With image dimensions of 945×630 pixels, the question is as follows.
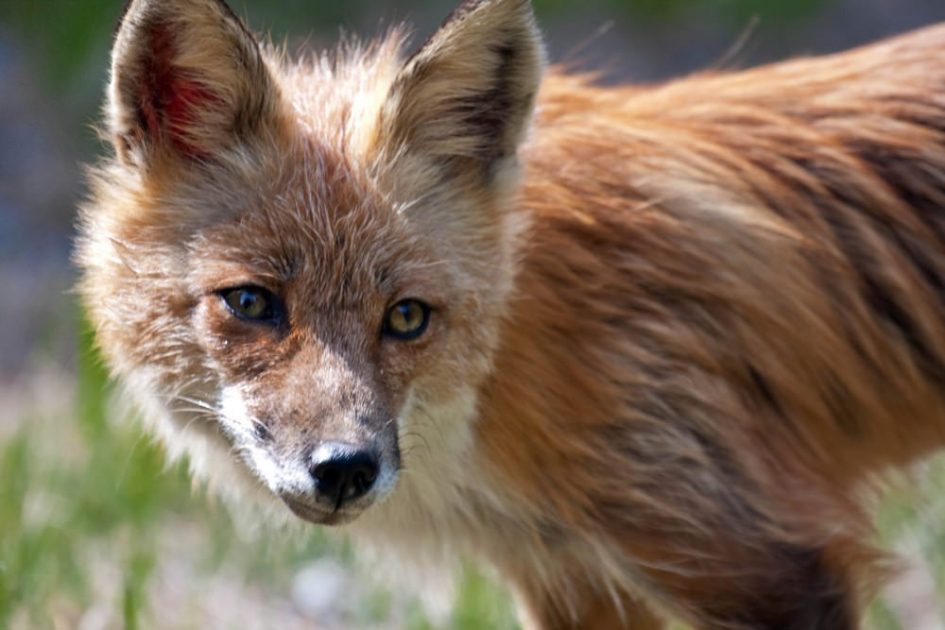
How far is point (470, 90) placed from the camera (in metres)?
5.30

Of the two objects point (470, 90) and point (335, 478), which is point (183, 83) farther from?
point (335, 478)

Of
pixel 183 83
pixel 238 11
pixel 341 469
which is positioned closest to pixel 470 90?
pixel 183 83

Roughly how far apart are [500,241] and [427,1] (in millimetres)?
9691

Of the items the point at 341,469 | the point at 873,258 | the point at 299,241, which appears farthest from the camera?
the point at 873,258

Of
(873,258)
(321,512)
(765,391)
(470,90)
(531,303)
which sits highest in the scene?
(470,90)

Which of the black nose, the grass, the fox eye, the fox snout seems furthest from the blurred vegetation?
the black nose

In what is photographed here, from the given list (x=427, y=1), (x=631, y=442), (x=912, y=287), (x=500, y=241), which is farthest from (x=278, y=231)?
(x=427, y=1)

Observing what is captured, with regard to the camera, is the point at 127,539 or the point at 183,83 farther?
the point at 127,539

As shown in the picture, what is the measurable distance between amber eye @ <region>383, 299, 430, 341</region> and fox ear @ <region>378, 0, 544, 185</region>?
0.62 m

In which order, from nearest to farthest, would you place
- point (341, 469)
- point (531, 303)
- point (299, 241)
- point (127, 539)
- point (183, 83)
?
point (341, 469) → point (299, 241) → point (183, 83) → point (531, 303) → point (127, 539)

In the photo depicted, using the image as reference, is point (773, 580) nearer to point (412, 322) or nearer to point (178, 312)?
point (412, 322)

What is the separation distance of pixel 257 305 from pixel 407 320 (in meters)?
0.53

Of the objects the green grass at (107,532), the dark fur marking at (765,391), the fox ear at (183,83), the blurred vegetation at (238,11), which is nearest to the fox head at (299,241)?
the fox ear at (183,83)

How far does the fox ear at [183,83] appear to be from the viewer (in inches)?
196
